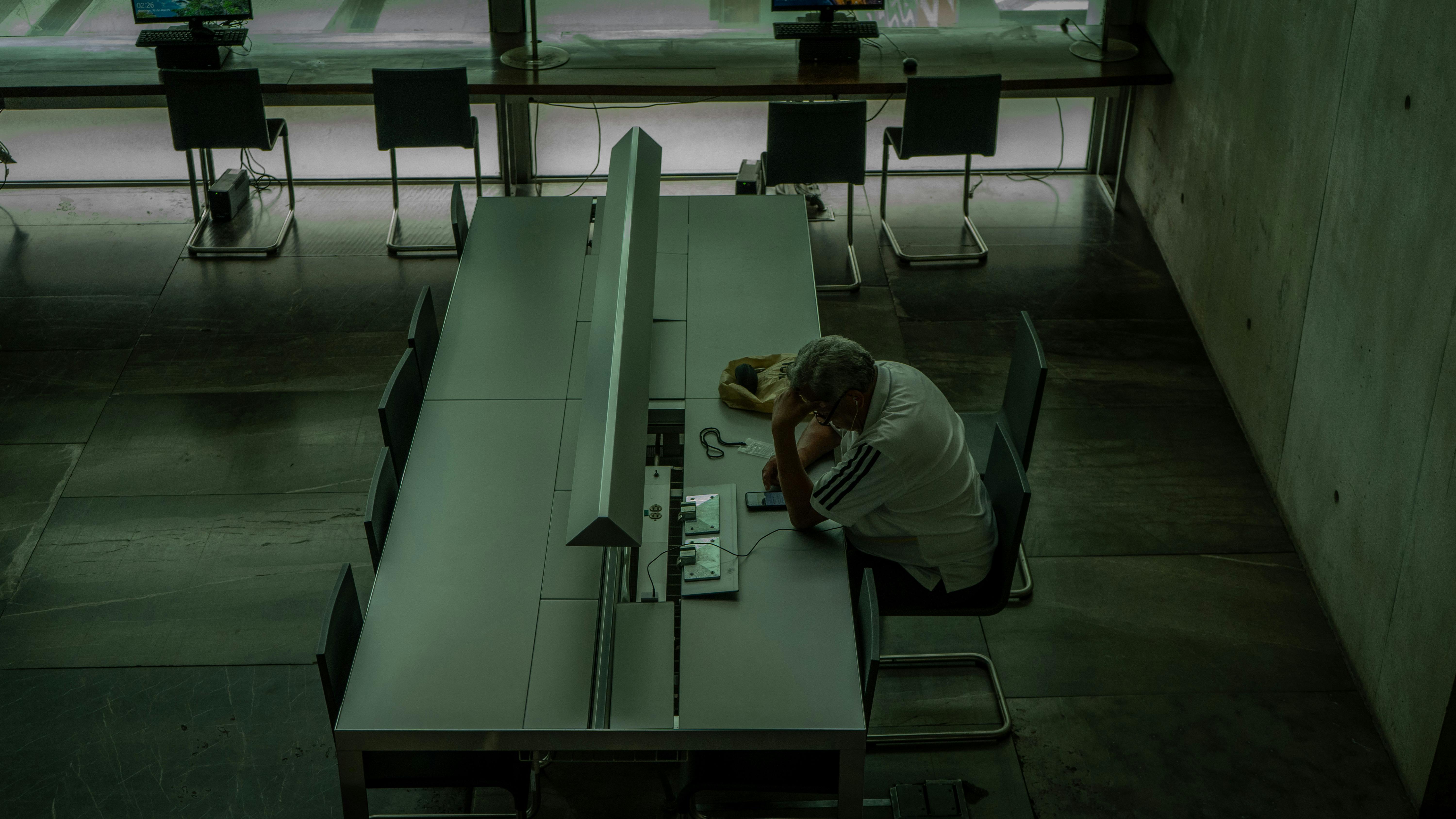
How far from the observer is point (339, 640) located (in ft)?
8.68

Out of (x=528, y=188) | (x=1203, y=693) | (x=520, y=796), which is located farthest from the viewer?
(x=528, y=188)

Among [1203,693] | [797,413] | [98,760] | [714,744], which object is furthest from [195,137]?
[1203,693]

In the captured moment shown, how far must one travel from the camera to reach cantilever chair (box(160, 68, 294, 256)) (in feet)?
18.3

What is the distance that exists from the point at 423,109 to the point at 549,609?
3.56 meters

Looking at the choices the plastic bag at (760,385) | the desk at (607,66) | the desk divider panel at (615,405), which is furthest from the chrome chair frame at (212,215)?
the plastic bag at (760,385)

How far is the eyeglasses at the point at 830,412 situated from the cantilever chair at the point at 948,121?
297 centimetres

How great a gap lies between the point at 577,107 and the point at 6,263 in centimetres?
289

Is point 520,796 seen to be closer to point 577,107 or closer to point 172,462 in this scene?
point 172,462

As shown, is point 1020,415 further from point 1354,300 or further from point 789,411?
point 1354,300

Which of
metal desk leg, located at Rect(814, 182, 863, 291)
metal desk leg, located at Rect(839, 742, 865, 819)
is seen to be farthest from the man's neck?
metal desk leg, located at Rect(814, 182, 863, 291)

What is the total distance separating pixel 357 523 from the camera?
423cm

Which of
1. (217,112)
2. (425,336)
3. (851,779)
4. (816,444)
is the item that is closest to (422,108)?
(217,112)

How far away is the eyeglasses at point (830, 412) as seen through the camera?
9.77 ft

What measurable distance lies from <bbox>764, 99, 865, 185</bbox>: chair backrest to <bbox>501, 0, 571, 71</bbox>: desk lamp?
1.25 m
